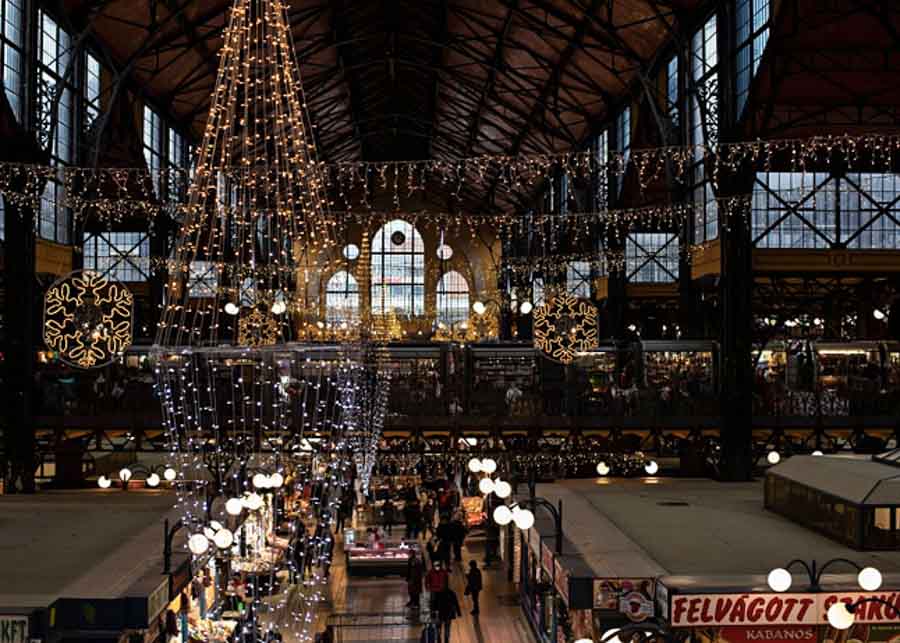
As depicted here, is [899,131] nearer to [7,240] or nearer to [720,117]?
[720,117]

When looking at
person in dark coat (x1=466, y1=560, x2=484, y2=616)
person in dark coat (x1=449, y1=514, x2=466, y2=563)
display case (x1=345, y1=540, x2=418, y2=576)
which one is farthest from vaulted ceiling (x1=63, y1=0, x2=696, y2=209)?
person in dark coat (x1=466, y1=560, x2=484, y2=616)

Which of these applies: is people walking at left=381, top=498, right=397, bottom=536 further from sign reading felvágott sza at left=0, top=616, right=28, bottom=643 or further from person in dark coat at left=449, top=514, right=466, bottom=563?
sign reading felvágott sza at left=0, top=616, right=28, bottom=643

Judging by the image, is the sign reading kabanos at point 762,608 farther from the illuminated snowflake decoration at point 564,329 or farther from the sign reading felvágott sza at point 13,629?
the illuminated snowflake decoration at point 564,329

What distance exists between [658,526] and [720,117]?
9663 millimetres

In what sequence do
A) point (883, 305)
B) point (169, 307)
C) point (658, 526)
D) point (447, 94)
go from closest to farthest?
point (169, 307), point (658, 526), point (883, 305), point (447, 94)

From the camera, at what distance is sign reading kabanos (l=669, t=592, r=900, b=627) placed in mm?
9133

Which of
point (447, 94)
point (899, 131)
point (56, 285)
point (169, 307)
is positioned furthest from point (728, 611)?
point (447, 94)

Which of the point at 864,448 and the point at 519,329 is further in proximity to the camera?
the point at 519,329

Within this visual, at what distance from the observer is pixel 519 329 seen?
41938 mm

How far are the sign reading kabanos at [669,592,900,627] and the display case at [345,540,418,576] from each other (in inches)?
394

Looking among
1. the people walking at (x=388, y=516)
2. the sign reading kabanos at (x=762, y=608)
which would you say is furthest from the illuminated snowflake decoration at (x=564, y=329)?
the sign reading kabanos at (x=762, y=608)

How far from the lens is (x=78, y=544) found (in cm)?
1224

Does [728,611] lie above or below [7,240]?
below

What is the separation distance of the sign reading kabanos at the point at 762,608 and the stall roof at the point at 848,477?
2364mm
